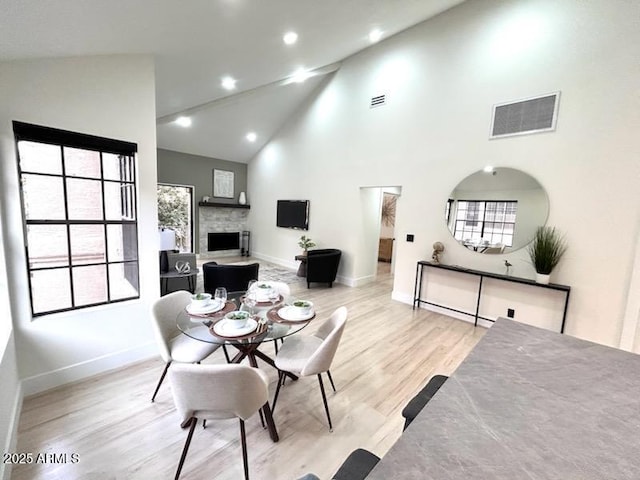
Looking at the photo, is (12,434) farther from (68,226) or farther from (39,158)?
(39,158)

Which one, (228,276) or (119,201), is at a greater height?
(119,201)

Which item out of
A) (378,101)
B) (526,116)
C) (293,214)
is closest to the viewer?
(526,116)

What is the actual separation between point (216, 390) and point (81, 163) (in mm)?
2277

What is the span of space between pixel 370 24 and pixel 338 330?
172 inches

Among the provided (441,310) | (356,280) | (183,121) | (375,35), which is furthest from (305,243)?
(375,35)

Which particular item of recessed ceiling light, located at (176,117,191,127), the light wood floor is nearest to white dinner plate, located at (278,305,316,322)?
the light wood floor

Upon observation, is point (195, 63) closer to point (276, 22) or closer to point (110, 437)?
point (276, 22)

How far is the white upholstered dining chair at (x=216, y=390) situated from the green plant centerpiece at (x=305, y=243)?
467 centimetres

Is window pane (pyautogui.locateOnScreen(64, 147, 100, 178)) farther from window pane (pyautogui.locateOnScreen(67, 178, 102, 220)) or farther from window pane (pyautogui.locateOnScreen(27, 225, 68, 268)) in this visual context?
window pane (pyautogui.locateOnScreen(27, 225, 68, 268))

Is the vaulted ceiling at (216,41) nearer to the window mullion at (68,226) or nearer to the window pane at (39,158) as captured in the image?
the window pane at (39,158)

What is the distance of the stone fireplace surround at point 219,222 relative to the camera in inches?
307

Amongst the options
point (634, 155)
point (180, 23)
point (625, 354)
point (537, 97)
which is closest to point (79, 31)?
point (180, 23)

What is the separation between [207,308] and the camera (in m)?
2.13

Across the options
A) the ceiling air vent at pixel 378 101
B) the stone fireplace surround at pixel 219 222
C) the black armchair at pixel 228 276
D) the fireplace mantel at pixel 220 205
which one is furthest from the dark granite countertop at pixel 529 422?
the stone fireplace surround at pixel 219 222
